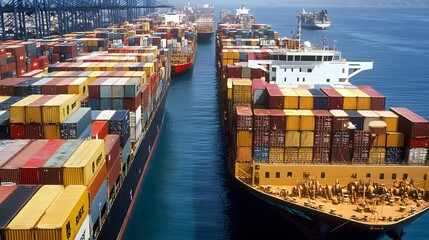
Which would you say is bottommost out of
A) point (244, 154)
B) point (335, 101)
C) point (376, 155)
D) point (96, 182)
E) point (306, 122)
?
point (244, 154)

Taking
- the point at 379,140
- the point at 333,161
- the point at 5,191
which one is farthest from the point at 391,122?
the point at 5,191

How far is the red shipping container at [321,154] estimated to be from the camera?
29.1m

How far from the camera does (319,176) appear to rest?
2866cm

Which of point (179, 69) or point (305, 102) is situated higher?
point (305, 102)

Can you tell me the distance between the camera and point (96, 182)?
22359 millimetres

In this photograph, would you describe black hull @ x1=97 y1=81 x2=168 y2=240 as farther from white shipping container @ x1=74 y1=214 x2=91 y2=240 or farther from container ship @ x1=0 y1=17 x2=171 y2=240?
white shipping container @ x1=74 y1=214 x2=91 y2=240

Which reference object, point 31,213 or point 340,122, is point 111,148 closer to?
point 31,213

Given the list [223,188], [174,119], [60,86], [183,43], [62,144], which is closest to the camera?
[62,144]

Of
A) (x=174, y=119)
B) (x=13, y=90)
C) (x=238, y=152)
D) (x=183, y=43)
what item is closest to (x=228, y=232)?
(x=238, y=152)

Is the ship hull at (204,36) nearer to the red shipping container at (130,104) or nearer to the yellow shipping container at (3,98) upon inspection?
the red shipping container at (130,104)

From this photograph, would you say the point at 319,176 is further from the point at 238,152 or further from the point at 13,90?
the point at 13,90

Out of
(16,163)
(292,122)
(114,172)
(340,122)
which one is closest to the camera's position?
(16,163)

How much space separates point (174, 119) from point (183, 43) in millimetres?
45431

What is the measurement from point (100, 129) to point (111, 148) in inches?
113
